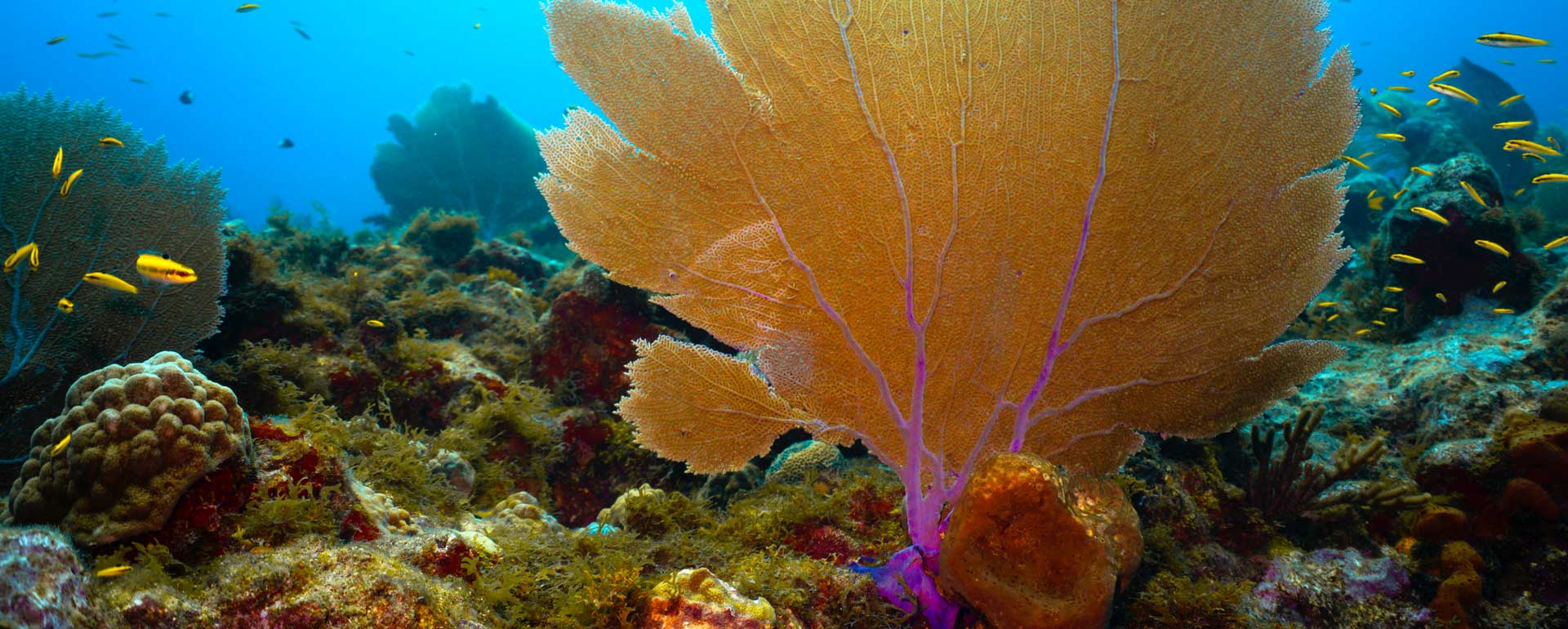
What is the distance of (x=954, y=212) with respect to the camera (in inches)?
114

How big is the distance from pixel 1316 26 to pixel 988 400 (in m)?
2.14

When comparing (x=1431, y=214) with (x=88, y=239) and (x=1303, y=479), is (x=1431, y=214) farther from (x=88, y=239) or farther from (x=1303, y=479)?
(x=88, y=239)

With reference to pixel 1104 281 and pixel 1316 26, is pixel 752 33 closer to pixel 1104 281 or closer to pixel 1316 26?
pixel 1104 281

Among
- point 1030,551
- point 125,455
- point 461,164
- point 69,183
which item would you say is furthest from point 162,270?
point 461,164

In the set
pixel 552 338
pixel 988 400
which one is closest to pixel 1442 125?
pixel 988 400

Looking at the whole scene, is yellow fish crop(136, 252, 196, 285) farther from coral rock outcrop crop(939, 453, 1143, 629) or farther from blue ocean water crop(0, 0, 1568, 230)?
blue ocean water crop(0, 0, 1568, 230)

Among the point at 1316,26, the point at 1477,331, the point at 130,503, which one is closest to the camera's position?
the point at 130,503

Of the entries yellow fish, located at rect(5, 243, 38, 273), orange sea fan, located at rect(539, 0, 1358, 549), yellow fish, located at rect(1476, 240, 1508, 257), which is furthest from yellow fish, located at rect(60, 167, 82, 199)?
yellow fish, located at rect(1476, 240, 1508, 257)

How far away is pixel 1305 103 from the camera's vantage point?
9.09ft

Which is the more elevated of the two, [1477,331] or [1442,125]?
[1442,125]

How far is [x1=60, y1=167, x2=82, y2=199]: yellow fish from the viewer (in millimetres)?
3554

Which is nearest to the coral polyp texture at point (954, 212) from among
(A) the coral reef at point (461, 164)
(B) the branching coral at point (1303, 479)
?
(B) the branching coral at point (1303, 479)

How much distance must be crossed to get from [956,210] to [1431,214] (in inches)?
226

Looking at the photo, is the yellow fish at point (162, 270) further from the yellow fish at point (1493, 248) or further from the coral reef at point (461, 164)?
the coral reef at point (461, 164)
